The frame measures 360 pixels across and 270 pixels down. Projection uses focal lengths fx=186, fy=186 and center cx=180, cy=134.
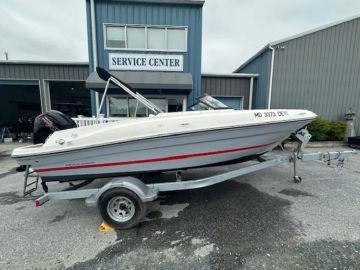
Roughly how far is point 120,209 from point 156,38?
7395 mm

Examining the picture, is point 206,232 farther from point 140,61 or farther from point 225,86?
point 225,86

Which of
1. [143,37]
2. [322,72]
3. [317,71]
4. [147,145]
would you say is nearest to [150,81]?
[143,37]

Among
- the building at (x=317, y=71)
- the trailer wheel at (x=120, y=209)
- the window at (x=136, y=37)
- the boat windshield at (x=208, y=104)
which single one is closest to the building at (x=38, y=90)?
the window at (x=136, y=37)

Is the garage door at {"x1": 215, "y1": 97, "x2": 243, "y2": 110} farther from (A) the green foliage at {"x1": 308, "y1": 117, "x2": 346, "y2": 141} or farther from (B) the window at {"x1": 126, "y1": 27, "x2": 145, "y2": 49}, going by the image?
(B) the window at {"x1": 126, "y1": 27, "x2": 145, "y2": 49}

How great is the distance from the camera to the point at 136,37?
782cm

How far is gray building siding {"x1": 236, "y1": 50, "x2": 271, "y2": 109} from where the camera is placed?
8.28 meters

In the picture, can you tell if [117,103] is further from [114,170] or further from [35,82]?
[114,170]

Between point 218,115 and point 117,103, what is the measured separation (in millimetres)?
6654

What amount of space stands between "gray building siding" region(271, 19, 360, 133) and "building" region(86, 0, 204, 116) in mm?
3861


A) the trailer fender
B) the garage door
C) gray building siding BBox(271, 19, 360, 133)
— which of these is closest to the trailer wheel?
the trailer fender

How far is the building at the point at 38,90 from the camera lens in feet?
28.6

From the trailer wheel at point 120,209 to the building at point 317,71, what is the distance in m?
7.72

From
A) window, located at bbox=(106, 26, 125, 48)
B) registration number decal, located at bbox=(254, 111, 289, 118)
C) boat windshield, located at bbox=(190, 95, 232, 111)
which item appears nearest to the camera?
registration number decal, located at bbox=(254, 111, 289, 118)

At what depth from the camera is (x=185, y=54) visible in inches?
316
